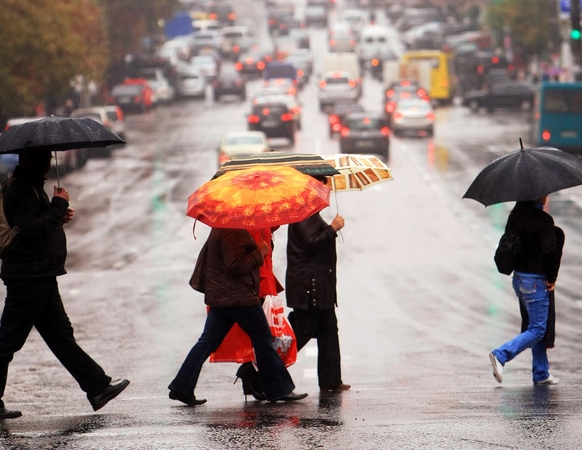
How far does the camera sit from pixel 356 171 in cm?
1015

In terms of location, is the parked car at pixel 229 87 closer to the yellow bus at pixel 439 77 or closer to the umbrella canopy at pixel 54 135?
the yellow bus at pixel 439 77

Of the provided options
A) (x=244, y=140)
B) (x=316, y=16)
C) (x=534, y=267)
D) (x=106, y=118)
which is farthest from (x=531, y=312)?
(x=316, y=16)

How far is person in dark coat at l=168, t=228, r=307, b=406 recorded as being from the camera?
8.74 m

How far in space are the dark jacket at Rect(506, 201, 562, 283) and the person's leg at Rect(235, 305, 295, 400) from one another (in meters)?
2.00

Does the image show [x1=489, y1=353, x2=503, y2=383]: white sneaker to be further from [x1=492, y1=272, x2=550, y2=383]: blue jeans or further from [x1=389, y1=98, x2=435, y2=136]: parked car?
[x1=389, y1=98, x2=435, y2=136]: parked car

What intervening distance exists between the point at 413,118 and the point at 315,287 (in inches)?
1533

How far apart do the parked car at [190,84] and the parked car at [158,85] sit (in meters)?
0.60

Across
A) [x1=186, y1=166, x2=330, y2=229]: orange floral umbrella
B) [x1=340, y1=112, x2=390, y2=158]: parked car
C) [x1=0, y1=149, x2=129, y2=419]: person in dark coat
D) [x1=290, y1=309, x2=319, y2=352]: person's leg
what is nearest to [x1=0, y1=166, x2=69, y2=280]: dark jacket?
[x1=0, y1=149, x2=129, y2=419]: person in dark coat

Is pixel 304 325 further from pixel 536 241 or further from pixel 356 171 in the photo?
pixel 536 241

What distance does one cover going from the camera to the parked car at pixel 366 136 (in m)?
40.6

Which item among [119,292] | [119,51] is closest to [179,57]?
[119,51]

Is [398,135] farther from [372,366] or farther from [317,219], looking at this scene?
[317,219]

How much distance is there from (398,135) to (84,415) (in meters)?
41.1

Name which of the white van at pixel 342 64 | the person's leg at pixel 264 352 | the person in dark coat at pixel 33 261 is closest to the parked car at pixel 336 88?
the white van at pixel 342 64
